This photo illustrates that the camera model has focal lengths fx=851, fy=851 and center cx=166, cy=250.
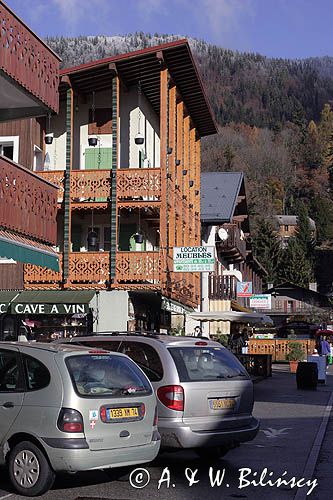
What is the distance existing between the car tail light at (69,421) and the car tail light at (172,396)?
6.13 ft

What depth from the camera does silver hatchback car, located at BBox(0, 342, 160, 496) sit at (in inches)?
335

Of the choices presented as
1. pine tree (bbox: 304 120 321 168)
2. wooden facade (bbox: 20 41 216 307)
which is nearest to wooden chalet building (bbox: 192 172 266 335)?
wooden facade (bbox: 20 41 216 307)

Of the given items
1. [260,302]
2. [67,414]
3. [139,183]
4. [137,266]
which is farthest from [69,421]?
[260,302]

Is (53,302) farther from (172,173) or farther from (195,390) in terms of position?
(195,390)

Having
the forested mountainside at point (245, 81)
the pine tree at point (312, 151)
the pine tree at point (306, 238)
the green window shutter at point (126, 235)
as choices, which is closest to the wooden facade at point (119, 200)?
the green window shutter at point (126, 235)

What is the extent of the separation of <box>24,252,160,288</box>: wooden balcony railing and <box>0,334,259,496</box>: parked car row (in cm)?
1508

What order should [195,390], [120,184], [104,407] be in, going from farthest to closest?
[120,184], [195,390], [104,407]

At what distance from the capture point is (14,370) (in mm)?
9219

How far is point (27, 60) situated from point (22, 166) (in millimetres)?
1914

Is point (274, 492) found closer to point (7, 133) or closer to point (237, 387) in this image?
point (237, 387)

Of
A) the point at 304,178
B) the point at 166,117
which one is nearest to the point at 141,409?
the point at 166,117

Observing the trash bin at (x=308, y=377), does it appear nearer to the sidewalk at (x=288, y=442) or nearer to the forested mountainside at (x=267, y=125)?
the sidewalk at (x=288, y=442)

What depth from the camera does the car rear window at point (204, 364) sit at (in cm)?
1051

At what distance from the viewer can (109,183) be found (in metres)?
26.6
